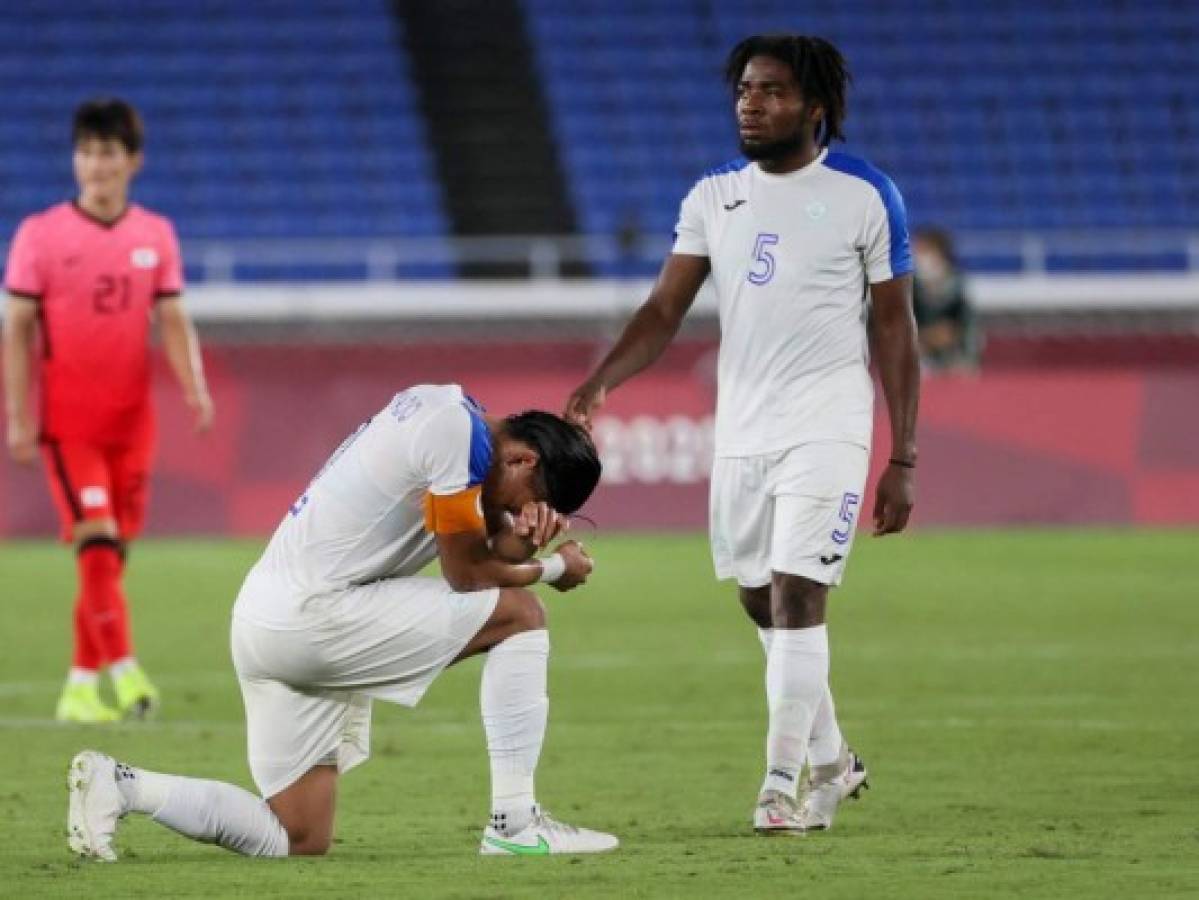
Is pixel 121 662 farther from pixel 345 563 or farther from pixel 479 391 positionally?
pixel 479 391

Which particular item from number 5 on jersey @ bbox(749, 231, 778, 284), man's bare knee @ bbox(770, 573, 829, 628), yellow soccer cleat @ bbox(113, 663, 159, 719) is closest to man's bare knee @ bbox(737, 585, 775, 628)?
man's bare knee @ bbox(770, 573, 829, 628)

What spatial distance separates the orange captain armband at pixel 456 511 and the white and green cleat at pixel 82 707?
4.23 metres

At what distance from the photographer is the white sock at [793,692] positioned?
755 centimetres

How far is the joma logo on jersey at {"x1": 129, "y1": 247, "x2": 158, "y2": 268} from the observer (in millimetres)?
11016

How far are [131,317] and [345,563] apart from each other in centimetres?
442

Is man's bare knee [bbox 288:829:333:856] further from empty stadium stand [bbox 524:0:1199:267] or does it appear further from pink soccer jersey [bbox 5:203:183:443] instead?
empty stadium stand [bbox 524:0:1199:267]

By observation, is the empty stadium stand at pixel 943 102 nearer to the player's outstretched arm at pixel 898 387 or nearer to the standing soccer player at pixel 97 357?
the standing soccer player at pixel 97 357

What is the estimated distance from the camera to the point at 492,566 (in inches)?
270

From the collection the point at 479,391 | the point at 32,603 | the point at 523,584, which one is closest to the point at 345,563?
the point at 523,584

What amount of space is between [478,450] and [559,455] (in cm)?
22

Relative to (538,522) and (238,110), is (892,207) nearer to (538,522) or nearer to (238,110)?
(538,522)

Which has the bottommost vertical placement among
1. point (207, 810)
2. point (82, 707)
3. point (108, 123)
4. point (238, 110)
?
point (82, 707)

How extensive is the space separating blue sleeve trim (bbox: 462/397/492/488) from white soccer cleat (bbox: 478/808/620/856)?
0.88m

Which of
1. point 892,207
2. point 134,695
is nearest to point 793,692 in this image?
point 892,207
